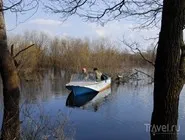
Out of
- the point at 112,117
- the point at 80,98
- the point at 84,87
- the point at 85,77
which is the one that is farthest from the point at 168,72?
the point at 85,77

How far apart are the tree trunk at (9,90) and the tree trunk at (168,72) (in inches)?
77.8

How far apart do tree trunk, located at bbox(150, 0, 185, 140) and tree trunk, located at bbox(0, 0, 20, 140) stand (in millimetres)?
1976

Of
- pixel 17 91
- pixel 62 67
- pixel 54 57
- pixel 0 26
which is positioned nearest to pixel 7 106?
pixel 17 91

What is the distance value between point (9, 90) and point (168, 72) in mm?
2182

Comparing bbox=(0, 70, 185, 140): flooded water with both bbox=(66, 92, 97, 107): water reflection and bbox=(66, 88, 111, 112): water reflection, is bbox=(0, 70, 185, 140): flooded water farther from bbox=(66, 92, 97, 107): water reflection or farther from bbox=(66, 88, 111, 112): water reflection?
bbox=(66, 88, 111, 112): water reflection

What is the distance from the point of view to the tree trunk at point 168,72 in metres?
3.06

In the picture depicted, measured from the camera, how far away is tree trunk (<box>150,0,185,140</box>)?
3.06 m

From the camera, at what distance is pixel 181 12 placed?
3037mm

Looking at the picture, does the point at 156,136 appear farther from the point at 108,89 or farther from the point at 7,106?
the point at 108,89

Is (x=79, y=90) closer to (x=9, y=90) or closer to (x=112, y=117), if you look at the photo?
(x=112, y=117)

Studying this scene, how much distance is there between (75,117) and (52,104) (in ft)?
11.2

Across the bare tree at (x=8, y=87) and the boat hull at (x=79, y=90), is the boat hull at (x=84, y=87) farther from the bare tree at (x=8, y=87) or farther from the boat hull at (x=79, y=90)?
the bare tree at (x=8, y=87)

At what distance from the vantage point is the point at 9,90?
13.9ft

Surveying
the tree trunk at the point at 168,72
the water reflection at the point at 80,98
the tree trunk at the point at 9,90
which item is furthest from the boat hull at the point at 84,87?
the tree trunk at the point at 168,72
